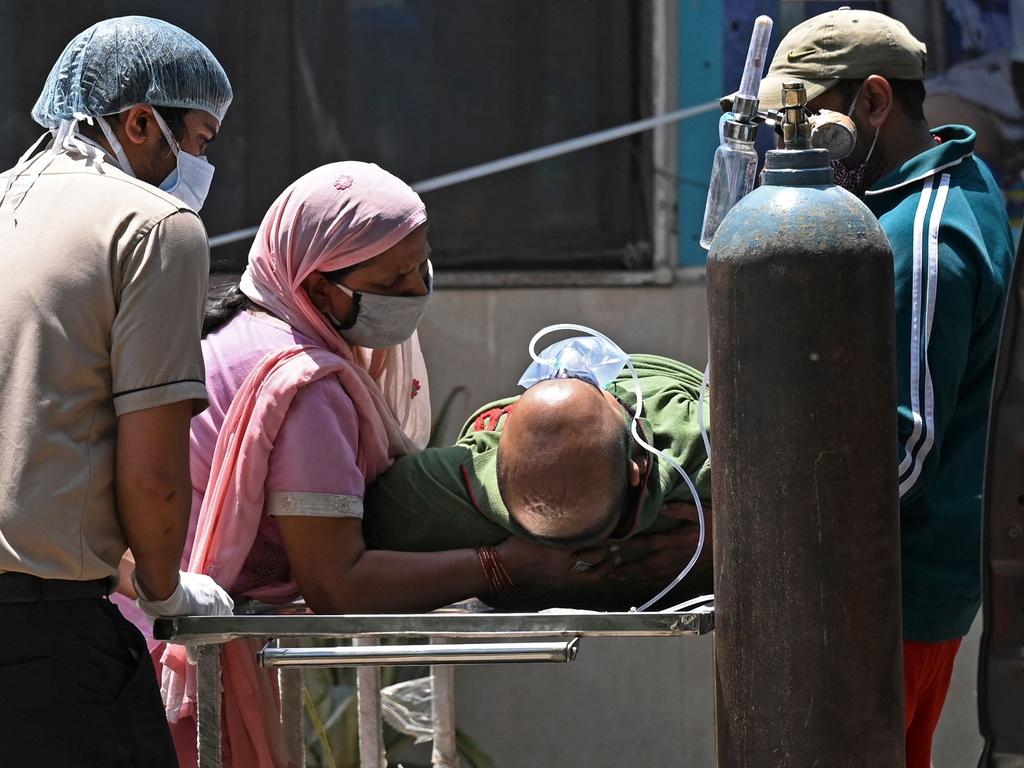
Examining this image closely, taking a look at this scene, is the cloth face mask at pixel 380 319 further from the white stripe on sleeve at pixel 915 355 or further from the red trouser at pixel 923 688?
the red trouser at pixel 923 688

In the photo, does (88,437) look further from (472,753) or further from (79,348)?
(472,753)

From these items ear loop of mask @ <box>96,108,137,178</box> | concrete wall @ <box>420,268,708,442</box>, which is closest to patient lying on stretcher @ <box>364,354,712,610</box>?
ear loop of mask @ <box>96,108,137,178</box>

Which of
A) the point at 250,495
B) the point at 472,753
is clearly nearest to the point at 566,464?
the point at 250,495

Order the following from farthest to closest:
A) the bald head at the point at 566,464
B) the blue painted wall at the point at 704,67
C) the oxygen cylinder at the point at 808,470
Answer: the blue painted wall at the point at 704,67 → the bald head at the point at 566,464 → the oxygen cylinder at the point at 808,470

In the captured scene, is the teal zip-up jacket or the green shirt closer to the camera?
the teal zip-up jacket

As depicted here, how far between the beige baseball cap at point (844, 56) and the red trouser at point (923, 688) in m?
0.96

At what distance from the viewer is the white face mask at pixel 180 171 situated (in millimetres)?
2436

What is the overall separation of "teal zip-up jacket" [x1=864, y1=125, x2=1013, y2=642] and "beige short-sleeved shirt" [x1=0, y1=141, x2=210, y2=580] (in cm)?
109

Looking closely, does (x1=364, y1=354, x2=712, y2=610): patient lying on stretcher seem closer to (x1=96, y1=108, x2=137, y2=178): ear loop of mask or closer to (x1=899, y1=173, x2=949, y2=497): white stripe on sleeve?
(x1=899, y1=173, x2=949, y2=497): white stripe on sleeve

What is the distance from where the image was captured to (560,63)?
4.57m

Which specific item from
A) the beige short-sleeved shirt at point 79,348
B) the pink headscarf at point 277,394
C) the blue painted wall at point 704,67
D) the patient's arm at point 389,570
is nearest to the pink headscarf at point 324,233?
the pink headscarf at point 277,394

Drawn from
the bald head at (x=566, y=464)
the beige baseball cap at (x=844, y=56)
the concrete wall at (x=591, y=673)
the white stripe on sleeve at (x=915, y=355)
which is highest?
the beige baseball cap at (x=844, y=56)

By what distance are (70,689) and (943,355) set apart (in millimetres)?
1402

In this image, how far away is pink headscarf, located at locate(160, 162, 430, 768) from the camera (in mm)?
2654
